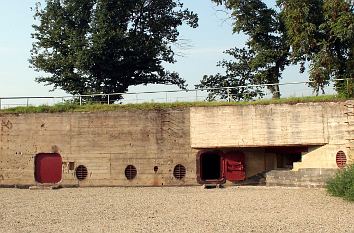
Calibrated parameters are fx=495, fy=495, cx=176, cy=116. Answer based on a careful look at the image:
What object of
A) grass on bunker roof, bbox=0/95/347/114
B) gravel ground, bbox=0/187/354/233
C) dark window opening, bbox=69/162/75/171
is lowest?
gravel ground, bbox=0/187/354/233

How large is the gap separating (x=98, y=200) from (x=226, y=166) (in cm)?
867

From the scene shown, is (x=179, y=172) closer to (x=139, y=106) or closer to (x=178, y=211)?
(x=139, y=106)

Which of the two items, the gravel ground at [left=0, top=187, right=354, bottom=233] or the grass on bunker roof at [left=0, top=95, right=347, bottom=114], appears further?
the grass on bunker roof at [left=0, top=95, right=347, bottom=114]

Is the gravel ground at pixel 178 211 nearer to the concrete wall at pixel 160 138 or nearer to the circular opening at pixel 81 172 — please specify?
the concrete wall at pixel 160 138

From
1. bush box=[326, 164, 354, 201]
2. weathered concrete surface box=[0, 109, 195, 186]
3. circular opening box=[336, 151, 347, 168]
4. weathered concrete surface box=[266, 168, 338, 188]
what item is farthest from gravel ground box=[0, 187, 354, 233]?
circular opening box=[336, 151, 347, 168]

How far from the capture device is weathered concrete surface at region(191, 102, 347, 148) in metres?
25.2

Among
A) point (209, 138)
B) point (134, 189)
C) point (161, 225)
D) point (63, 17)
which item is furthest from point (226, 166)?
point (63, 17)

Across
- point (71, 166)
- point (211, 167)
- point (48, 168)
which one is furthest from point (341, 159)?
point (48, 168)

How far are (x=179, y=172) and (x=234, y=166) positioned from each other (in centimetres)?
301

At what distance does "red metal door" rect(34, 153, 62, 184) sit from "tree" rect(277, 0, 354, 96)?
615 inches

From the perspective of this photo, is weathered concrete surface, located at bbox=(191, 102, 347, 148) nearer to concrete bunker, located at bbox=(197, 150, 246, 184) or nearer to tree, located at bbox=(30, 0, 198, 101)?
concrete bunker, located at bbox=(197, 150, 246, 184)

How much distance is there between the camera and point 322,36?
104ft

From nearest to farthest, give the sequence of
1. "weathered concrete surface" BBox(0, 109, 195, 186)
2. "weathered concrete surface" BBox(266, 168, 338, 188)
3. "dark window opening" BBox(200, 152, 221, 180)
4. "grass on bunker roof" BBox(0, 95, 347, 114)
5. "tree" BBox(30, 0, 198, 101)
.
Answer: "weathered concrete surface" BBox(266, 168, 338, 188) < "grass on bunker roof" BBox(0, 95, 347, 114) < "weathered concrete surface" BBox(0, 109, 195, 186) < "dark window opening" BBox(200, 152, 221, 180) < "tree" BBox(30, 0, 198, 101)

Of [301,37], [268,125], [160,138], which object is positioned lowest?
[160,138]
